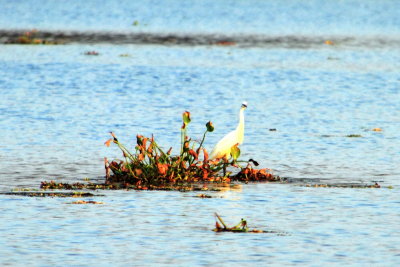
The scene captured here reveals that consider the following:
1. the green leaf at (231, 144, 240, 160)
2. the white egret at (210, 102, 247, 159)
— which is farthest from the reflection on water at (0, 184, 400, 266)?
the white egret at (210, 102, 247, 159)

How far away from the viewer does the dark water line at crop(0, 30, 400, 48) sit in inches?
2950

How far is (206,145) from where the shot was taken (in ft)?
87.7

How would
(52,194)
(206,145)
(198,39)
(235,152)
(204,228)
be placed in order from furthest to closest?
(198,39), (206,145), (235,152), (52,194), (204,228)

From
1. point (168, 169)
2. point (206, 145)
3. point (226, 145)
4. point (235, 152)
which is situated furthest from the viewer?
point (206, 145)

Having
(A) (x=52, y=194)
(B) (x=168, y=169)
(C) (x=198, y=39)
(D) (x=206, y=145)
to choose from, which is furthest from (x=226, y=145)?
(C) (x=198, y=39)

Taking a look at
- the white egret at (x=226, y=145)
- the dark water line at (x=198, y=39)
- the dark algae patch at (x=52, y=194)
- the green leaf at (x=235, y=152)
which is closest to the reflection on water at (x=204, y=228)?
the dark algae patch at (x=52, y=194)

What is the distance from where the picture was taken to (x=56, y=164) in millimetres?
23219

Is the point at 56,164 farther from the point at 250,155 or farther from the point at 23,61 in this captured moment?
the point at 23,61

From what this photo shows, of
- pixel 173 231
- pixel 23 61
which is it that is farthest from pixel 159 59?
pixel 173 231

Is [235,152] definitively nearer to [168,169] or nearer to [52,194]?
[168,169]

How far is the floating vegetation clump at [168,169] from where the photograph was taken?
20203 millimetres

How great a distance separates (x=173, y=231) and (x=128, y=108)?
63.2 ft

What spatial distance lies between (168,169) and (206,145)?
6415 millimetres

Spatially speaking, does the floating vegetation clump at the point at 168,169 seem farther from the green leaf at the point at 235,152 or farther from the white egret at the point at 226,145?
the white egret at the point at 226,145
